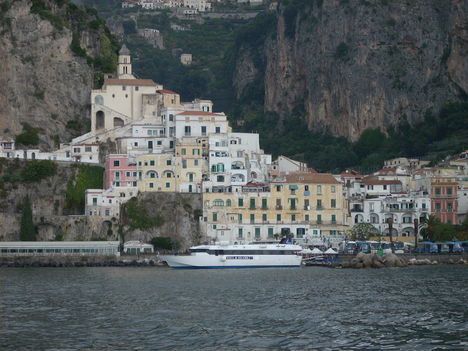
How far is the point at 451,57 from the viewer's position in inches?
6516

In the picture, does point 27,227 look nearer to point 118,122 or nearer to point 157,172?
point 157,172

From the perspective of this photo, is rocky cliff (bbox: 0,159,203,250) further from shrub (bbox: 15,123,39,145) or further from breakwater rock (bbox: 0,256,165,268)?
shrub (bbox: 15,123,39,145)

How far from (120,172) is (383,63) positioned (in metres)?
62.5

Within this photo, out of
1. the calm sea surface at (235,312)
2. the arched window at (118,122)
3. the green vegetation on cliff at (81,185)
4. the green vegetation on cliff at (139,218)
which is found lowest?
the calm sea surface at (235,312)

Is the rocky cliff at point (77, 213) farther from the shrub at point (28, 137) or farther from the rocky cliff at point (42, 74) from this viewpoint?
the rocky cliff at point (42, 74)

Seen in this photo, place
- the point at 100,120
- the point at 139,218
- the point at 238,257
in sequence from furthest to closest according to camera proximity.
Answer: the point at 100,120, the point at 139,218, the point at 238,257

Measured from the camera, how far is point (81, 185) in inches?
4624

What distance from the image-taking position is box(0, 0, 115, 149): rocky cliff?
12738 centimetres

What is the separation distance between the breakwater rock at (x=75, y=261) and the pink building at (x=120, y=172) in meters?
10.9

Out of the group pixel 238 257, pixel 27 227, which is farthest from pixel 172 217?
pixel 27 227

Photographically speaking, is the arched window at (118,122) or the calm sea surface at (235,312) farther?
the arched window at (118,122)

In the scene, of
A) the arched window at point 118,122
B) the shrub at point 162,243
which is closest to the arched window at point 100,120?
the arched window at point 118,122

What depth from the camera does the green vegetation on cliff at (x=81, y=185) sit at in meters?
116

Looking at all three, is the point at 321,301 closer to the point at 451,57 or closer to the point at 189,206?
the point at 189,206
